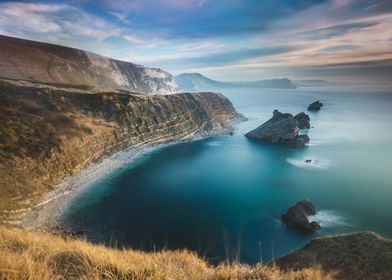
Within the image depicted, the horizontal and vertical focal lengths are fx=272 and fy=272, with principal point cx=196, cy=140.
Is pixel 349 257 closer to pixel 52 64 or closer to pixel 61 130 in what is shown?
pixel 61 130

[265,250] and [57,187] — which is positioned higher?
[57,187]

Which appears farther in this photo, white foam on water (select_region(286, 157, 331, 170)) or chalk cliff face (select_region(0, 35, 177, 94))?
chalk cliff face (select_region(0, 35, 177, 94))

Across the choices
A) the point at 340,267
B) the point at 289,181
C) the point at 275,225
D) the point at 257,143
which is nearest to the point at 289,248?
the point at 275,225

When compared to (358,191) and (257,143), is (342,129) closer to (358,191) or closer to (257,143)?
(257,143)

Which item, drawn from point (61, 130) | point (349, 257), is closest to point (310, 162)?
point (349, 257)

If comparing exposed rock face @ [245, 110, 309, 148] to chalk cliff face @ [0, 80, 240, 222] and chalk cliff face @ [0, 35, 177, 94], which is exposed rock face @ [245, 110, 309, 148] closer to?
chalk cliff face @ [0, 80, 240, 222]

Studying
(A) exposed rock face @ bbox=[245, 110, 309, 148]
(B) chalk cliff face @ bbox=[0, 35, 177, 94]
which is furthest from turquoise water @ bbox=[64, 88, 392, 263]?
(B) chalk cliff face @ bbox=[0, 35, 177, 94]
